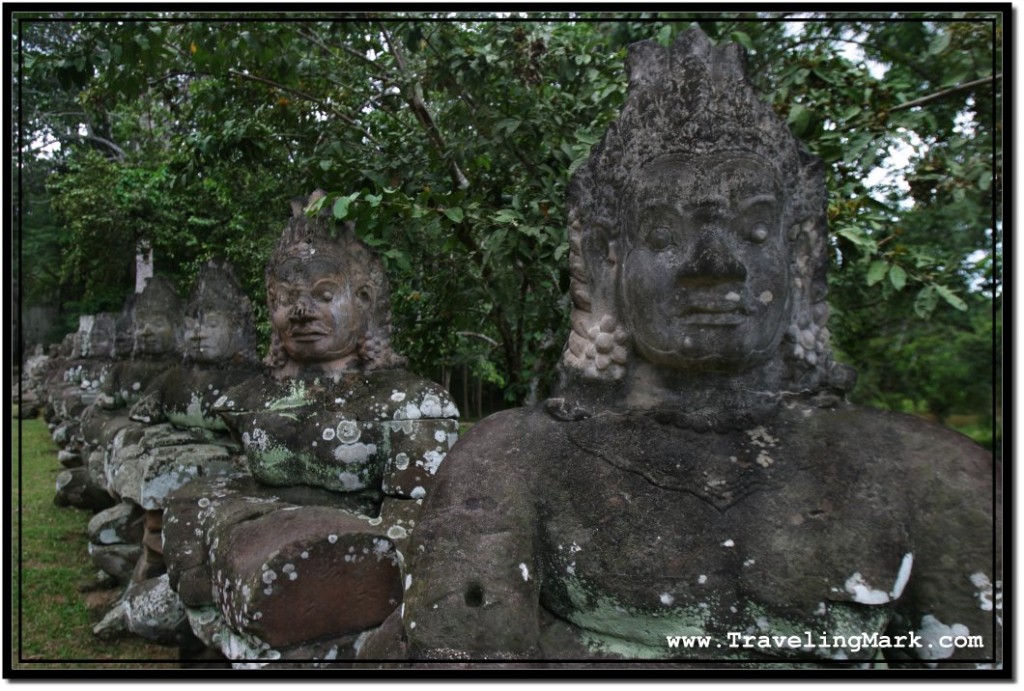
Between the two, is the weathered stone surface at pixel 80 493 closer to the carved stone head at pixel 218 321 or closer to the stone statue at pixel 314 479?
the carved stone head at pixel 218 321

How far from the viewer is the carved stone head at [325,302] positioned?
3.98m

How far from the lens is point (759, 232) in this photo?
2330mm

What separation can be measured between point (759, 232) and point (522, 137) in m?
2.99

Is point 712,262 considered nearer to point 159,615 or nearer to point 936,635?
point 936,635

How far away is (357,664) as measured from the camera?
2637mm

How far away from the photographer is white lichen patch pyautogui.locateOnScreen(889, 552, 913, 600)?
2.12 metres

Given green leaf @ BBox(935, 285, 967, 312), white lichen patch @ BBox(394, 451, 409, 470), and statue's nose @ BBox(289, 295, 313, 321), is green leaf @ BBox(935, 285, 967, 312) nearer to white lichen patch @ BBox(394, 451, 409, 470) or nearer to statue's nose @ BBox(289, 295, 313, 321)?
white lichen patch @ BBox(394, 451, 409, 470)

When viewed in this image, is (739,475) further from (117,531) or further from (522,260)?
(117,531)

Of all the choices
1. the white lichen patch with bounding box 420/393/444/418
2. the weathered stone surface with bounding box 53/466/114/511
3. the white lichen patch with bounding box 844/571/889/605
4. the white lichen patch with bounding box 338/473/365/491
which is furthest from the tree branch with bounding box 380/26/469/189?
the weathered stone surface with bounding box 53/466/114/511

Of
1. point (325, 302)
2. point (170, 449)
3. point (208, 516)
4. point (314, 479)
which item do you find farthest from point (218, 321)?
point (314, 479)

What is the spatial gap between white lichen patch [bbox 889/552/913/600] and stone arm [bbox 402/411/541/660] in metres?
0.92

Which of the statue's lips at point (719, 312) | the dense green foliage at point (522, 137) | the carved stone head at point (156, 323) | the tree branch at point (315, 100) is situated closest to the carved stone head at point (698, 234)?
the statue's lips at point (719, 312)

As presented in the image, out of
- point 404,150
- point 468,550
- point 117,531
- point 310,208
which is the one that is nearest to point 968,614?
point 468,550

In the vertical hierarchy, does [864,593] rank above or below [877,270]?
below
